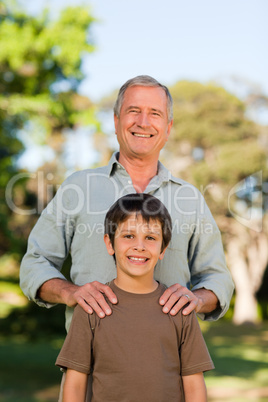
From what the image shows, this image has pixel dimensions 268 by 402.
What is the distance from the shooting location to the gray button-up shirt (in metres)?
2.81

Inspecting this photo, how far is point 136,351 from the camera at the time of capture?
2.38 meters

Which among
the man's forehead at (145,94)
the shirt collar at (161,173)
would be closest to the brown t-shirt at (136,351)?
the shirt collar at (161,173)

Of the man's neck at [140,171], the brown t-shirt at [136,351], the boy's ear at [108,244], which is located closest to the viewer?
the brown t-shirt at [136,351]

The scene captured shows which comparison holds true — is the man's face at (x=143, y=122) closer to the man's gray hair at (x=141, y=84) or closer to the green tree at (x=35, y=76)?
the man's gray hair at (x=141, y=84)

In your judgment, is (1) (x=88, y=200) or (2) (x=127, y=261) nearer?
(2) (x=127, y=261)

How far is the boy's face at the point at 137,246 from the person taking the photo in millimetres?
2490

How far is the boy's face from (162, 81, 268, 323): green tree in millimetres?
24325

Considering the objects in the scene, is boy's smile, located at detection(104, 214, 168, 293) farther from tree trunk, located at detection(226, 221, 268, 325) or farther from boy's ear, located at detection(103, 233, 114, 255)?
tree trunk, located at detection(226, 221, 268, 325)

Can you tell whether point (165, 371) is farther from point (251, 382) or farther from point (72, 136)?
point (72, 136)

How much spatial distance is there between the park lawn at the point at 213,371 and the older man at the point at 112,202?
8.43 m

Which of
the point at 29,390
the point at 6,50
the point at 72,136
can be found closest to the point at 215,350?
the point at 29,390

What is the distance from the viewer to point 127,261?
2504 millimetres

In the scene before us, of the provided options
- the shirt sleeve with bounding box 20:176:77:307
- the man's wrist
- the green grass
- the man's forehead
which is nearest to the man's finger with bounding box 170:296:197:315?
the man's wrist

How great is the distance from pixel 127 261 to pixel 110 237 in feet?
0.54
